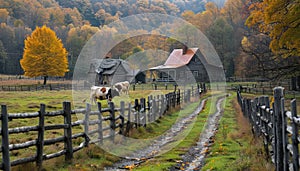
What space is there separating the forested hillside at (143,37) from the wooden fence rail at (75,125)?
38.1 feet

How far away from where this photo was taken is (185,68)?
57906 mm

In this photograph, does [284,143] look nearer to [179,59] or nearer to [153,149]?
[153,149]

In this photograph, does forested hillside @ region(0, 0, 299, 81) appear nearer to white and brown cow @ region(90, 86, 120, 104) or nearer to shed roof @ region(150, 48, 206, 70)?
shed roof @ region(150, 48, 206, 70)

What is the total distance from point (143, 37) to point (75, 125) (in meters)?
49.2

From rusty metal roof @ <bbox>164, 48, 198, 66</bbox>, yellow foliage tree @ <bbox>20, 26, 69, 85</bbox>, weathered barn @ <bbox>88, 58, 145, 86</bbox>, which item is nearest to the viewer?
yellow foliage tree @ <bbox>20, 26, 69, 85</bbox>

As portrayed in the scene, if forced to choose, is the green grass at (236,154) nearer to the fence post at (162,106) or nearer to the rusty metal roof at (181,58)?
the fence post at (162,106)

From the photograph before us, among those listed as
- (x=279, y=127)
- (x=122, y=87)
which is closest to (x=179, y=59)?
(x=122, y=87)

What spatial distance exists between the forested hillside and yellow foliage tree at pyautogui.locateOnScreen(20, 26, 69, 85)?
9961 mm

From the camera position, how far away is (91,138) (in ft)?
32.9

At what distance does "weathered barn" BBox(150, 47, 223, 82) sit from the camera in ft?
185

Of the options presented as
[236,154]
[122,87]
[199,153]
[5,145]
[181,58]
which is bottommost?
[199,153]

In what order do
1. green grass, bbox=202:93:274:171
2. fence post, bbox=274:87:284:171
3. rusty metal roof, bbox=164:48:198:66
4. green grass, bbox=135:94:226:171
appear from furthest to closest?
rusty metal roof, bbox=164:48:198:66 < green grass, bbox=135:94:226:171 < green grass, bbox=202:93:274:171 < fence post, bbox=274:87:284:171

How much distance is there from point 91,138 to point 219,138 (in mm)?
4862

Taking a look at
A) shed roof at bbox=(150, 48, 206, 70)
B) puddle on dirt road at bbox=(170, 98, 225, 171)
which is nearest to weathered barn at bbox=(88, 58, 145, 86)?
shed roof at bbox=(150, 48, 206, 70)
